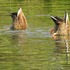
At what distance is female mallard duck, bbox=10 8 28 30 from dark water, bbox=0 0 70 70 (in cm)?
26

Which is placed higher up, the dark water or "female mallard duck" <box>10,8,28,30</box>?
"female mallard duck" <box>10,8,28,30</box>

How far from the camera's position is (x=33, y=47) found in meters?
15.2

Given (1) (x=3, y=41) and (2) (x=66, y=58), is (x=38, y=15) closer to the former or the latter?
(1) (x=3, y=41)

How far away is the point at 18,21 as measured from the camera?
21062 millimetres

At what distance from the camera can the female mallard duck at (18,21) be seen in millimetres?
20406

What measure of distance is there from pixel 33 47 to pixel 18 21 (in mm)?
5912

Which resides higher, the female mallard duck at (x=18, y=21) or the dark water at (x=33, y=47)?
the female mallard duck at (x=18, y=21)

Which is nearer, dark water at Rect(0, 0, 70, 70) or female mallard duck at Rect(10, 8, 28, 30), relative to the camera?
dark water at Rect(0, 0, 70, 70)

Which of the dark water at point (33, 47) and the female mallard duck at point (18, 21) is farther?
the female mallard duck at point (18, 21)

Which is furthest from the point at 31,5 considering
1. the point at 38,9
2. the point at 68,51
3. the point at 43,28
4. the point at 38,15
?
the point at 68,51

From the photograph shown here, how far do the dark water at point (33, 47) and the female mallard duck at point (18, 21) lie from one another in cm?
26

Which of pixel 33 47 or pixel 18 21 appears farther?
pixel 18 21

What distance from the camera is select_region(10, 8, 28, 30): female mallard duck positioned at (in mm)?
20406

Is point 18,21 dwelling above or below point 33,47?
above
